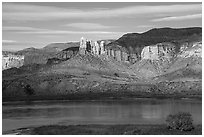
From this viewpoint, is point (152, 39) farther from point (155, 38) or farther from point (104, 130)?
point (104, 130)

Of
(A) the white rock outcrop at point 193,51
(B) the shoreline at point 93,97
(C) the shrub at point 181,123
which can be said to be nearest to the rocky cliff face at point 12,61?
(A) the white rock outcrop at point 193,51

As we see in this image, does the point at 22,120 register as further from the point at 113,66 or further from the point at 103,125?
the point at 113,66

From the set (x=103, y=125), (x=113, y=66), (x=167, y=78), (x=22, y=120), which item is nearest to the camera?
(x=103, y=125)

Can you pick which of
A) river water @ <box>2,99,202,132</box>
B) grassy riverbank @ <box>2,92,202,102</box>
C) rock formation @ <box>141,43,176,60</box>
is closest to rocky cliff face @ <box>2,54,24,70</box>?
rock formation @ <box>141,43,176,60</box>

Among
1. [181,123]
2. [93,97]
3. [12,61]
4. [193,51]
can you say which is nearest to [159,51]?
[193,51]

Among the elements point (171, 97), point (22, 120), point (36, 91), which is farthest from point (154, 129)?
point (36, 91)
